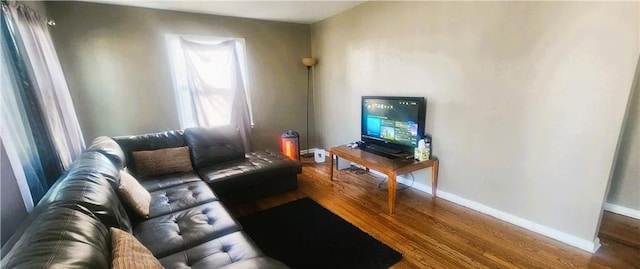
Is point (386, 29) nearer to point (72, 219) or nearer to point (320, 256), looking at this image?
point (320, 256)

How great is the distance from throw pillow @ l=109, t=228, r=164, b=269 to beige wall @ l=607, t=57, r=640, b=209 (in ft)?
11.6

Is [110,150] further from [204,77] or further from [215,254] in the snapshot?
[204,77]

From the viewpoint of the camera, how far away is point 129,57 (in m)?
3.15

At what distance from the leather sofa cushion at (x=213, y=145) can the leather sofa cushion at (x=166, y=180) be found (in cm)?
25

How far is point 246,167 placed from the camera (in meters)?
2.81

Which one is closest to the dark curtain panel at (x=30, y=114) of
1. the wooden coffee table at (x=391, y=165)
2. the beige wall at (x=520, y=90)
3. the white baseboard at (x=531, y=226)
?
the wooden coffee table at (x=391, y=165)

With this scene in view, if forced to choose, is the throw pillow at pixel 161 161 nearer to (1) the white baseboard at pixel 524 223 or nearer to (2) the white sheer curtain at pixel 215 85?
(2) the white sheer curtain at pixel 215 85

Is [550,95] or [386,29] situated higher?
[386,29]

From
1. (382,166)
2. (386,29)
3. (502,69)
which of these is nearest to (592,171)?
(502,69)

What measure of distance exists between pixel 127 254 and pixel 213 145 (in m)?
2.03

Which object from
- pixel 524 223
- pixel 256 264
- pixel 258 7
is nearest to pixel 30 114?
pixel 256 264

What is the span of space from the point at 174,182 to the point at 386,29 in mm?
2800

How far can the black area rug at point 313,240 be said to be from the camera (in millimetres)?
1867

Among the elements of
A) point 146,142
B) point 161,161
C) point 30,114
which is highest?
point 30,114
